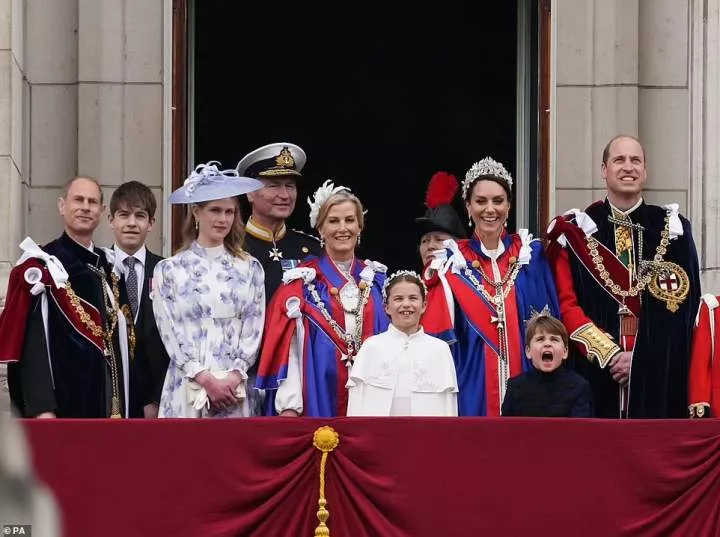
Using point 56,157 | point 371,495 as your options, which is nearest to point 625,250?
point 371,495

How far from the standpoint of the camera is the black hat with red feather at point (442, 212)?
7.79 m

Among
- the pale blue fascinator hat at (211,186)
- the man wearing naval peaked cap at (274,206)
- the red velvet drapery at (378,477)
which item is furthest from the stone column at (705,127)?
the pale blue fascinator hat at (211,186)

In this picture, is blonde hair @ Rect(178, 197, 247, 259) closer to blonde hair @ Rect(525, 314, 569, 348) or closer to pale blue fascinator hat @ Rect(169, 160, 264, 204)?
pale blue fascinator hat @ Rect(169, 160, 264, 204)

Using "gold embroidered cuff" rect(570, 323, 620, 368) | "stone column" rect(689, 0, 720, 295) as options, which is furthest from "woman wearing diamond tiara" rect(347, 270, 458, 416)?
"stone column" rect(689, 0, 720, 295)

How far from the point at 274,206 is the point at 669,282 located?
1.99 meters

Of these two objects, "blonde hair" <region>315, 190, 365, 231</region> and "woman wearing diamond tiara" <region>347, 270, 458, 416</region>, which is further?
"blonde hair" <region>315, 190, 365, 231</region>

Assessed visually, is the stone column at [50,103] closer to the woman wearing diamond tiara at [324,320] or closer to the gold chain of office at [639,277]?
the woman wearing diamond tiara at [324,320]

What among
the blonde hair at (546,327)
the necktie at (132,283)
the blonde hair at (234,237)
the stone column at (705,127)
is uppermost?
the stone column at (705,127)

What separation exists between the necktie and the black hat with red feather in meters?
1.74

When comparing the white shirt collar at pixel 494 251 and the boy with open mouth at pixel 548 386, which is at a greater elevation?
the white shirt collar at pixel 494 251

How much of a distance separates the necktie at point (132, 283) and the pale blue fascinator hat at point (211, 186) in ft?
1.29

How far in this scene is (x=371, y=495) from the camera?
5.74 meters

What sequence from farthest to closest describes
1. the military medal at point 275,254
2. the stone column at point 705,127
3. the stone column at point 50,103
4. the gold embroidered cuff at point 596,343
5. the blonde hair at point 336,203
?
1. the stone column at point 50,103
2. the stone column at point 705,127
3. the military medal at point 275,254
4. the blonde hair at point 336,203
5. the gold embroidered cuff at point 596,343

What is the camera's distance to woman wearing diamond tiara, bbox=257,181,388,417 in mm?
6250
